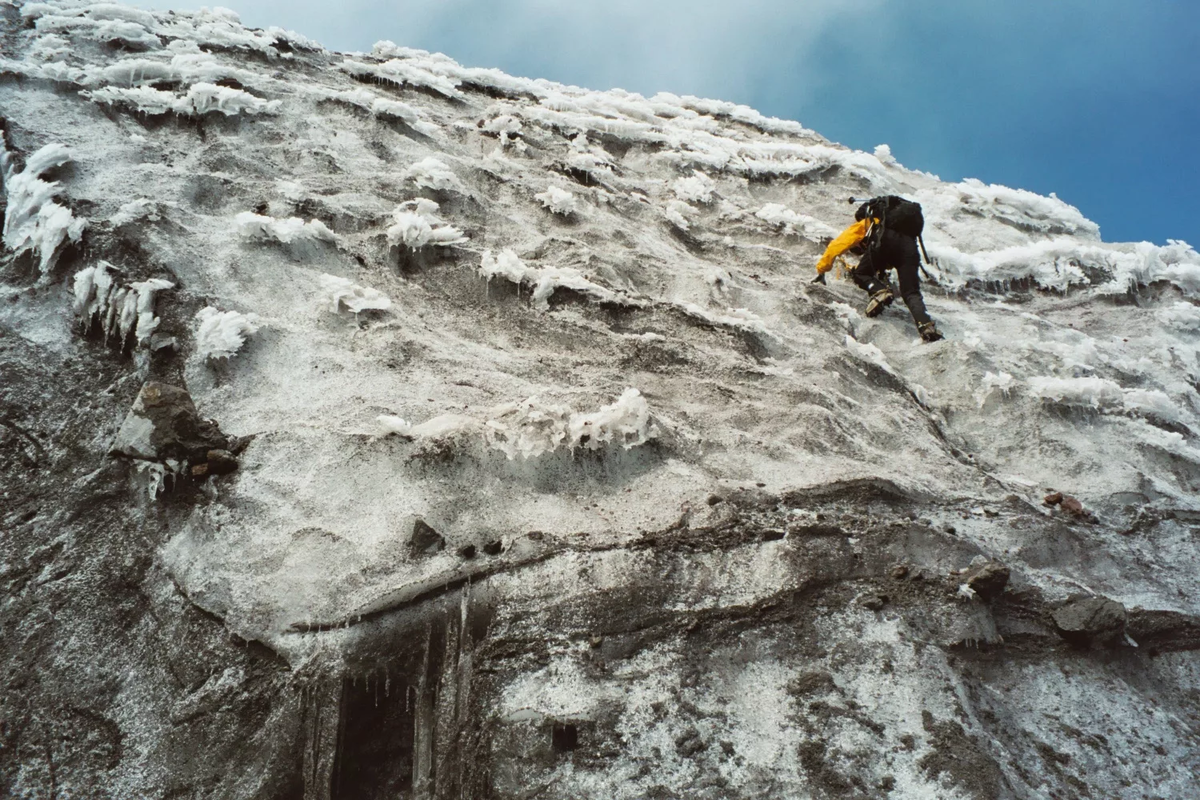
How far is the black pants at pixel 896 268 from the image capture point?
7.79 m

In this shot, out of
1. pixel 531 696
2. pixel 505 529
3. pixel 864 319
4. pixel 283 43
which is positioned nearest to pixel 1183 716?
pixel 531 696

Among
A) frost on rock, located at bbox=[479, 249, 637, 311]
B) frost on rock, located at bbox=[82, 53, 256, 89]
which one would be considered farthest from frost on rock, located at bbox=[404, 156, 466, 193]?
frost on rock, located at bbox=[82, 53, 256, 89]

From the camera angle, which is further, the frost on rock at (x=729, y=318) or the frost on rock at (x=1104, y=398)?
the frost on rock at (x=729, y=318)

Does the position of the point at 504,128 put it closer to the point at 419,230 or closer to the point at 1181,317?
the point at 419,230

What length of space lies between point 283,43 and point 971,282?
32.0 ft

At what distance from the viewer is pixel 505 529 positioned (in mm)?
4465

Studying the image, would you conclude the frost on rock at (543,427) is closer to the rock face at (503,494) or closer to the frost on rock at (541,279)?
the rock face at (503,494)

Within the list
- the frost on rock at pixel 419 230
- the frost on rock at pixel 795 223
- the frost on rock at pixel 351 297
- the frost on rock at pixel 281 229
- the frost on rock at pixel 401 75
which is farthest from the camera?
the frost on rock at pixel 401 75

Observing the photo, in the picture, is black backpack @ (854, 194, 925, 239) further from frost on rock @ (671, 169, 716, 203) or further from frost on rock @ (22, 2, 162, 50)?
frost on rock @ (22, 2, 162, 50)

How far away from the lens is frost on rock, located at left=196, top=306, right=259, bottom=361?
17.1ft

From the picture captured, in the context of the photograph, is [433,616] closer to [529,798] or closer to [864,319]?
[529,798]

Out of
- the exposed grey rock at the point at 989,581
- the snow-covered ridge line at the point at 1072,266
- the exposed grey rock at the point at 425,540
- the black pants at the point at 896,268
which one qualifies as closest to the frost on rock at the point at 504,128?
the black pants at the point at 896,268

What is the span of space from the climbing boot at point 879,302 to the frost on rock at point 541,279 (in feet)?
9.36

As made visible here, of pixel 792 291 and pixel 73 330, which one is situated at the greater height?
pixel 792 291
